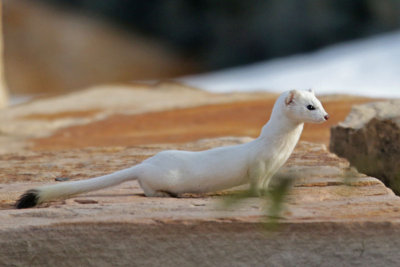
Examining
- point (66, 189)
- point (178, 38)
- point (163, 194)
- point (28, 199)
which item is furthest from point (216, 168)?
point (178, 38)

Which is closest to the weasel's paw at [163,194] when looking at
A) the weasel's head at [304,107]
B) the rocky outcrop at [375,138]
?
the weasel's head at [304,107]

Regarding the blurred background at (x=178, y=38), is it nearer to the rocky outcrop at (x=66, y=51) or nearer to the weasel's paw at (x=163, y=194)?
the rocky outcrop at (x=66, y=51)

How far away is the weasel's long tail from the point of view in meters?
2.50

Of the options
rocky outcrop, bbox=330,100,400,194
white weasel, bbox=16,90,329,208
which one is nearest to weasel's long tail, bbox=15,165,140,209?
white weasel, bbox=16,90,329,208

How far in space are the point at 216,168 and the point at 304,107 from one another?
34 centimetres

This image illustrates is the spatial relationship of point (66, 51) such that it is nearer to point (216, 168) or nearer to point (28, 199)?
point (28, 199)

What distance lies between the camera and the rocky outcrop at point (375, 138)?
359 centimetres

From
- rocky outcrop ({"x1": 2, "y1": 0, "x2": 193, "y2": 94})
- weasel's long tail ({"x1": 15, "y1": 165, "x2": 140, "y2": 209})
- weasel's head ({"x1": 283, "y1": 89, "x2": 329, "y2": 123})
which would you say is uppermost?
rocky outcrop ({"x1": 2, "y1": 0, "x2": 193, "y2": 94})

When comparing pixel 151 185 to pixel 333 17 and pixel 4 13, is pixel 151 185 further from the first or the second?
pixel 4 13

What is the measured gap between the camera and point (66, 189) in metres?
2.52

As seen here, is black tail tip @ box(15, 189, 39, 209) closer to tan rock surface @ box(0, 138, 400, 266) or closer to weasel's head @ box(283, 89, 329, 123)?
tan rock surface @ box(0, 138, 400, 266)

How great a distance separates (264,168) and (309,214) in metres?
0.29

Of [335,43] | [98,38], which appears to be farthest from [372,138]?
[98,38]

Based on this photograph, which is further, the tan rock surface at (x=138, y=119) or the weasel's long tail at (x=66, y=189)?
the tan rock surface at (x=138, y=119)
